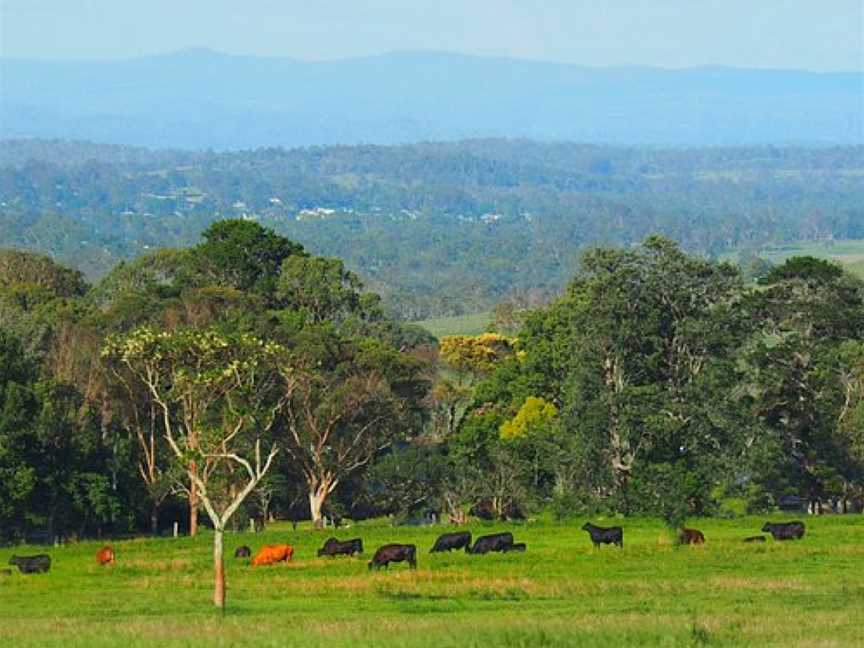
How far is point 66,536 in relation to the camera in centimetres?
5722

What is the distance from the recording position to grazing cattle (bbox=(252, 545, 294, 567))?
141 feet

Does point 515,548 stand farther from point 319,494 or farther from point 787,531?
point 319,494

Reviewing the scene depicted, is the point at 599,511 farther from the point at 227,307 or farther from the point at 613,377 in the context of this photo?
the point at 227,307

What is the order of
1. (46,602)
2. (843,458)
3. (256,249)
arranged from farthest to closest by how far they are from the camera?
(256,249)
(843,458)
(46,602)

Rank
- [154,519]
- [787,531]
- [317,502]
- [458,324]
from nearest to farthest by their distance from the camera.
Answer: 1. [787,531]
2. [154,519]
3. [317,502]
4. [458,324]

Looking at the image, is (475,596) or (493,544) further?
(493,544)

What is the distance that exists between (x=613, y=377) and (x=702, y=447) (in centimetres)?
377

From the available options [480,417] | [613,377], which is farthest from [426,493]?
[613,377]

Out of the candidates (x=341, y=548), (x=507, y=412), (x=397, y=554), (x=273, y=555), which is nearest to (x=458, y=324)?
(x=507, y=412)

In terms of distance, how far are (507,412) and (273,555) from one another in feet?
81.4

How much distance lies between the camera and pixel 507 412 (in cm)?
6700

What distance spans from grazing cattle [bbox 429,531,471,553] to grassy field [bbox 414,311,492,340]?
104626 mm

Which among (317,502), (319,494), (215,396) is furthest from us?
(319,494)

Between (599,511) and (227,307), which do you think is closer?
(599,511)
